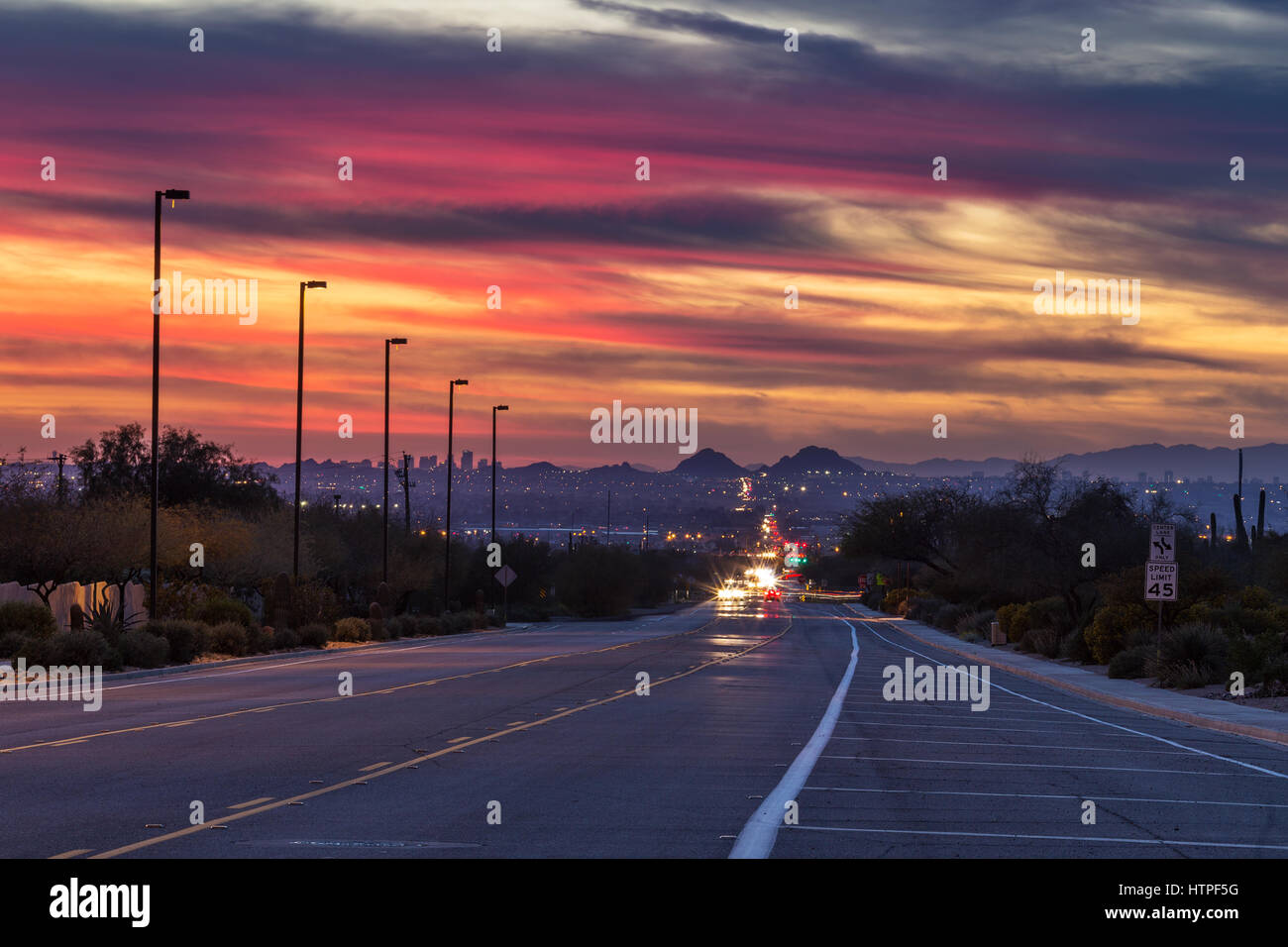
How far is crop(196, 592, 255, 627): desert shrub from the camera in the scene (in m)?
45.8

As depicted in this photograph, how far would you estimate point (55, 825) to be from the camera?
39.4ft

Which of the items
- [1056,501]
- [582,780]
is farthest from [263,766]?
[1056,501]

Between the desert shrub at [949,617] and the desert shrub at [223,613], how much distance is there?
4507 cm

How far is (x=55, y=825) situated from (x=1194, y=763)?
1357 centimetres

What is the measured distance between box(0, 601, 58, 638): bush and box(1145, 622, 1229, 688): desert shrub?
27230mm

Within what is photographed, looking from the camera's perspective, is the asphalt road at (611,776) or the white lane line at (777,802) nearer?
the white lane line at (777,802)

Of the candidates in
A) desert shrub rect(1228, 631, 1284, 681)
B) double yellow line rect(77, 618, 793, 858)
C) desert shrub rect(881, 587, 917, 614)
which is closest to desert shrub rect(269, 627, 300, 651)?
double yellow line rect(77, 618, 793, 858)

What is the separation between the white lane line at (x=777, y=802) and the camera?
446 inches

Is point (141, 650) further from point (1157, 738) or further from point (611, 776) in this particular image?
point (1157, 738)

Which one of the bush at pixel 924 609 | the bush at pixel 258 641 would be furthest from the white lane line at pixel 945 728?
the bush at pixel 924 609

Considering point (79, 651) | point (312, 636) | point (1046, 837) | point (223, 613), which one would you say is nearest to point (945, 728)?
point (1046, 837)

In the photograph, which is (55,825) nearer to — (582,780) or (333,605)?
(582,780)

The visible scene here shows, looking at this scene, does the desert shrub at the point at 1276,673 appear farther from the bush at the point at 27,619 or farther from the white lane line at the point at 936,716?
the bush at the point at 27,619

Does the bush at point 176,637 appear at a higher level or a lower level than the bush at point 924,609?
higher
